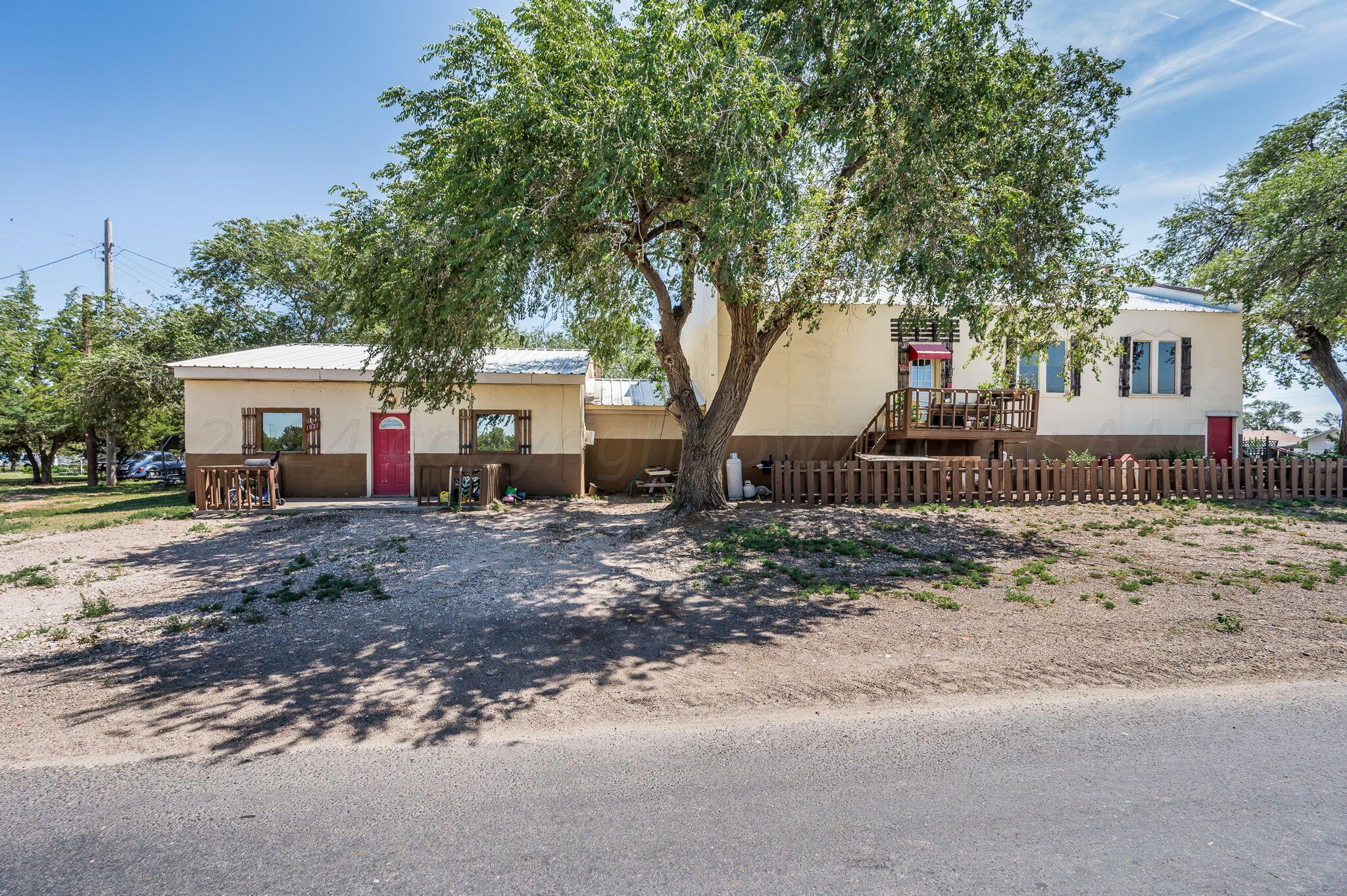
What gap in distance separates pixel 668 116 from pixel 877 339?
10814mm

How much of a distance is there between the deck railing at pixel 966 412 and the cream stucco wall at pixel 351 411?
787 centimetres

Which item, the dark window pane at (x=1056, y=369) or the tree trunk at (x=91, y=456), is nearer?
the dark window pane at (x=1056, y=369)

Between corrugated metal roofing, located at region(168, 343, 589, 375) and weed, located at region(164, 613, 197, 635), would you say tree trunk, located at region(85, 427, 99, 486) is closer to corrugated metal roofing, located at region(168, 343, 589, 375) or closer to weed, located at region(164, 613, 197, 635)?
corrugated metal roofing, located at region(168, 343, 589, 375)

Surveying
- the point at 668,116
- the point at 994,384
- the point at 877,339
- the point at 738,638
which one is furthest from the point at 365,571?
the point at 994,384

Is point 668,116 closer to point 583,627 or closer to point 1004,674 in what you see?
point 583,627

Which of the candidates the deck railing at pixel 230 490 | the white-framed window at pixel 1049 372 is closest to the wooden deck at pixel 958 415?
the white-framed window at pixel 1049 372

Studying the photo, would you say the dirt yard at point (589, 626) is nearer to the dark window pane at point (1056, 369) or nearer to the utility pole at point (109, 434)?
the dark window pane at point (1056, 369)

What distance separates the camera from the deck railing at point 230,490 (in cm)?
1226

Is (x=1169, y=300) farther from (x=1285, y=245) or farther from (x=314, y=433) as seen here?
(x=314, y=433)

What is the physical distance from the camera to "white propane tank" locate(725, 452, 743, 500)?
1438 centimetres

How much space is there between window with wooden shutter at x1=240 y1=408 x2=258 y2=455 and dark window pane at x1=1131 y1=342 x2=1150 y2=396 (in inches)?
908

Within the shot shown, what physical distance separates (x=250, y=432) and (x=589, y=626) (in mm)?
12931

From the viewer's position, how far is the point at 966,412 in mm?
14609

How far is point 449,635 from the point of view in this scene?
5.15 metres
